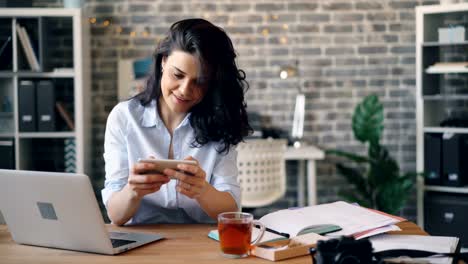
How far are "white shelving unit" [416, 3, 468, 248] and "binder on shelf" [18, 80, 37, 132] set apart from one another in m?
2.51

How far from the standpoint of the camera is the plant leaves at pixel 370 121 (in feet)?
14.3

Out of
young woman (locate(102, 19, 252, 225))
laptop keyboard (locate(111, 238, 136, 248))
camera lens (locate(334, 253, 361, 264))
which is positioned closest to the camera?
camera lens (locate(334, 253, 361, 264))

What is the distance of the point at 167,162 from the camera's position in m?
1.68

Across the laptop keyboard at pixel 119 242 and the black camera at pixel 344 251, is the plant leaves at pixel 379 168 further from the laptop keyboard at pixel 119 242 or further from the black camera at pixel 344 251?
the black camera at pixel 344 251

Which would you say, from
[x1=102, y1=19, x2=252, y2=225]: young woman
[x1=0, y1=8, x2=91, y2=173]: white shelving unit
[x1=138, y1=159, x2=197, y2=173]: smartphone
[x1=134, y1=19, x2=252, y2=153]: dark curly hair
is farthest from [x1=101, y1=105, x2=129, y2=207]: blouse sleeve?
[x1=0, y1=8, x2=91, y2=173]: white shelving unit

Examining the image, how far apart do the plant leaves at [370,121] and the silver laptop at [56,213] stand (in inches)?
113

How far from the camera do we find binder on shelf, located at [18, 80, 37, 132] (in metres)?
4.34

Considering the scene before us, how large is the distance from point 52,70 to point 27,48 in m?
0.23

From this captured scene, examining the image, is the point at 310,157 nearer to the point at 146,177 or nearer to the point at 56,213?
the point at 146,177

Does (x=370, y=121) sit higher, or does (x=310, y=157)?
(x=370, y=121)

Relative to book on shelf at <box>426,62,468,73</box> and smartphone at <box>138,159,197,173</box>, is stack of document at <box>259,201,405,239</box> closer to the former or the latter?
smartphone at <box>138,159,197,173</box>

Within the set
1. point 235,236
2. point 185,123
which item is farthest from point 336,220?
point 185,123

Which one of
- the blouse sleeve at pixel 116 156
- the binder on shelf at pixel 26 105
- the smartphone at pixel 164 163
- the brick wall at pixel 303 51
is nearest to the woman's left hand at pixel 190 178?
the smartphone at pixel 164 163

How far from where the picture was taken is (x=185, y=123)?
2.16 metres
